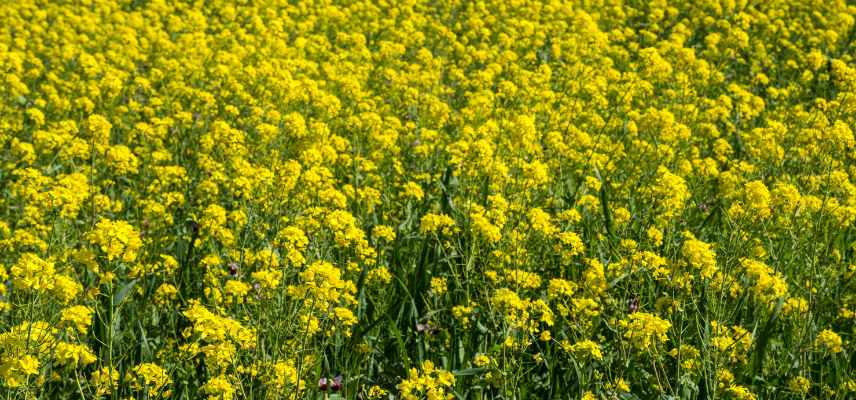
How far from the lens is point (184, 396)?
378 centimetres

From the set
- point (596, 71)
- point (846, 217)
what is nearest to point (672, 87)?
point (596, 71)

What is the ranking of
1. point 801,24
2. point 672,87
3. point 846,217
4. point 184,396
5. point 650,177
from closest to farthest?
point 184,396 → point 846,217 → point 650,177 → point 672,87 → point 801,24

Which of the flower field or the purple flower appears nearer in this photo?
the flower field

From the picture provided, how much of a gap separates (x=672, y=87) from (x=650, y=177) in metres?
A: 2.46

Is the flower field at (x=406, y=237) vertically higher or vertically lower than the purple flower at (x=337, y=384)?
higher

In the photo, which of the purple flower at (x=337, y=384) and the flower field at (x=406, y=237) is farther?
the purple flower at (x=337, y=384)

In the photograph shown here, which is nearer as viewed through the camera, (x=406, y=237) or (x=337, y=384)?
(x=337, y=384)

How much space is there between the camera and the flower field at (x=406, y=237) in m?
3.61

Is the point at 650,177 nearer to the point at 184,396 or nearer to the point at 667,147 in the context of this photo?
the point at 667,147

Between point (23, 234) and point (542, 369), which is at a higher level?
point (23, 234)

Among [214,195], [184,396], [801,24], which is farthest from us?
[801,24]

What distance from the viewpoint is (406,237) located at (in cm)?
504

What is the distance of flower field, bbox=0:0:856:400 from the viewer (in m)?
3.61

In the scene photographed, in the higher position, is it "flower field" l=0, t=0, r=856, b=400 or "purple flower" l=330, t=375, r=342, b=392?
"flower field" l=0, t=0, r=856, b=400
